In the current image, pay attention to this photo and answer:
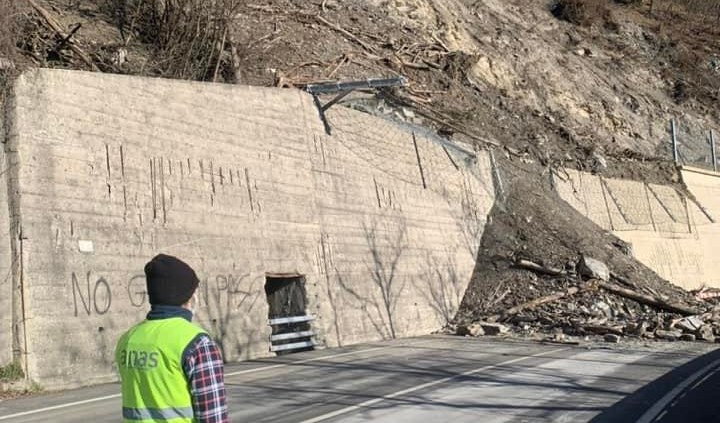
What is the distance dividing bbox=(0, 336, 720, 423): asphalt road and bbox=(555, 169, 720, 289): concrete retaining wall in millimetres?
14616

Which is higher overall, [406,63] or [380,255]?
[406,63]

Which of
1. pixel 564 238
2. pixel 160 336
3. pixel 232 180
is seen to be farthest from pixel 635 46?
pixel 160 336

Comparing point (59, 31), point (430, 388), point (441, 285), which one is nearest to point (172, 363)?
point (430, 388)

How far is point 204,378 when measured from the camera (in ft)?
11.6

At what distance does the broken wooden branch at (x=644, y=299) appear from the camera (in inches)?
907

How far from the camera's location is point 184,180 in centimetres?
1638

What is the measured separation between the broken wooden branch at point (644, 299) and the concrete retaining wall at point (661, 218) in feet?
23.9

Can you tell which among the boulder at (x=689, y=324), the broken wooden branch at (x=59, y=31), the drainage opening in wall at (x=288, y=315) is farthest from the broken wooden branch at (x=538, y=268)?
the broken wooden branch at (x=59, y=31)

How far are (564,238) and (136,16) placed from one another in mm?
13449

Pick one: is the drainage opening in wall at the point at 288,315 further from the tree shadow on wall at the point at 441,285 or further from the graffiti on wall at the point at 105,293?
the tree shadow on wall at the point at 441,285

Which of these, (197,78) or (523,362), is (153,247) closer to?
(523,362)

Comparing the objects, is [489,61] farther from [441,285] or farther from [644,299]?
[644,299]

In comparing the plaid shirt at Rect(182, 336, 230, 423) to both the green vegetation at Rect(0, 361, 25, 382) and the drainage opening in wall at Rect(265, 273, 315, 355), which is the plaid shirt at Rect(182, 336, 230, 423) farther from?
the drainage opening in wall at Rect(265, 273, 315, 355)

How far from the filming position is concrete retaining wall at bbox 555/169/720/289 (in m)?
32.2
